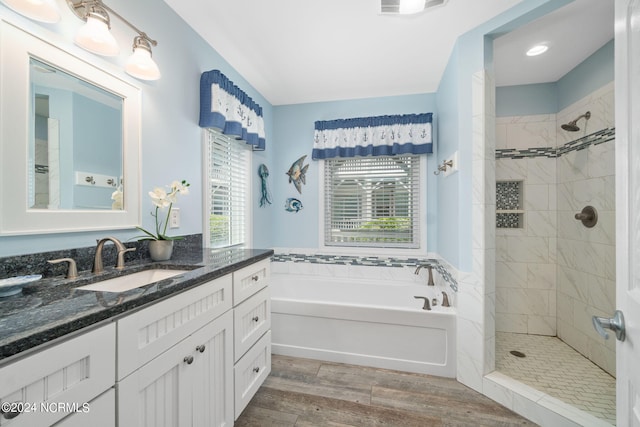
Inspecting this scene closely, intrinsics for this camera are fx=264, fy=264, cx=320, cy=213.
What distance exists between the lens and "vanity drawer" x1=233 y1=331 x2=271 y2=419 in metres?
1.39

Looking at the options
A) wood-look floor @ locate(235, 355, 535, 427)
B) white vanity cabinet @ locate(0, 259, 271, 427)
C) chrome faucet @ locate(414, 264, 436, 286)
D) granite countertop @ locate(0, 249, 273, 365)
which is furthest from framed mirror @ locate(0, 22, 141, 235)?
chrome faucet @ locate(414, 264, 436, 286)

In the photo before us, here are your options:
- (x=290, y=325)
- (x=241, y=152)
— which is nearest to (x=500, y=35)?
(x=241, y=152)

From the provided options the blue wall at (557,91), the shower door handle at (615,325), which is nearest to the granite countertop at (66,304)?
the shower door handle at (615,325)

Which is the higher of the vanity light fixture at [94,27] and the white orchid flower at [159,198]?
the vanity light fixture at [94,27]

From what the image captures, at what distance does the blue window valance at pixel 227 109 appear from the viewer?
190 cm

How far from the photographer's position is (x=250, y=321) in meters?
1.54

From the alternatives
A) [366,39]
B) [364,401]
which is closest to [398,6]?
[366,39]

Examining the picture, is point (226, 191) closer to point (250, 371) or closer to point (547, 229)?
point (250, 371)

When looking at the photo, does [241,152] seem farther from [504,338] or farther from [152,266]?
[504,338]

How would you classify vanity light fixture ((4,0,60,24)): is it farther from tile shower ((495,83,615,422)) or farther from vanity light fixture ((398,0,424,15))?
tile shower ((495,83,615,422))

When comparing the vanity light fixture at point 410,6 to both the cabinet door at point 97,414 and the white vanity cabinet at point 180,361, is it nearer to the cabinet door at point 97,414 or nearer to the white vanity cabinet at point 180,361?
the white vanity cabinet at point 180,361

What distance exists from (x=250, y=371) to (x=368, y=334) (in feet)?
3.14

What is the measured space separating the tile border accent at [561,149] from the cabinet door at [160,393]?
295 cm

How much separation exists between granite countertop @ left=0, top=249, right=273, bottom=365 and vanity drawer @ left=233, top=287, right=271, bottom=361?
1.02 feet
